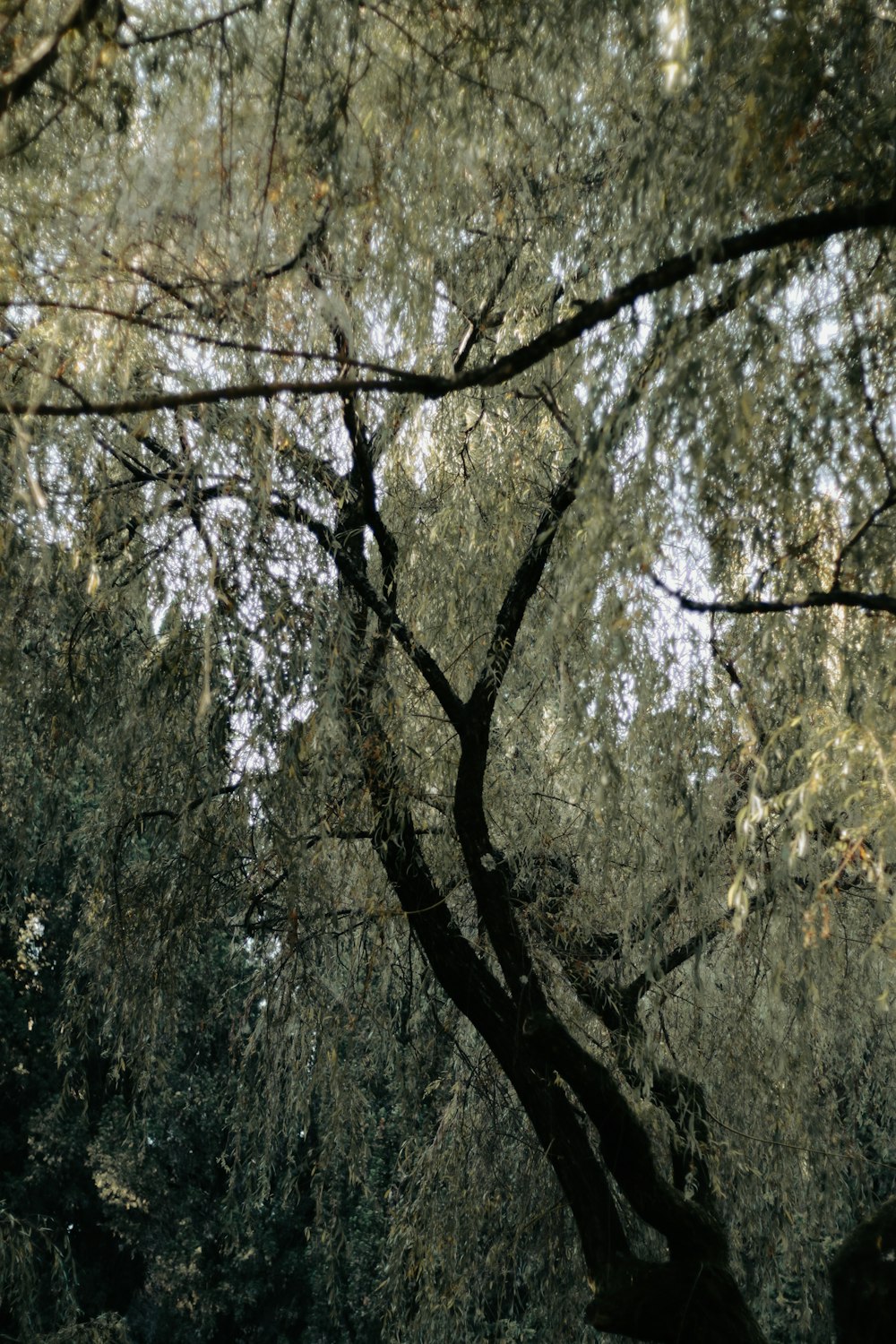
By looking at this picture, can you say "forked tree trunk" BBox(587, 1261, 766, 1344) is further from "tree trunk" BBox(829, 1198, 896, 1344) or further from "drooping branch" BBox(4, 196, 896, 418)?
"drooping branch" BBox(4, 196, 896, 418)

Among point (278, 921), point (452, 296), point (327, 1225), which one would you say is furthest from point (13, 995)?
point (452, 296)

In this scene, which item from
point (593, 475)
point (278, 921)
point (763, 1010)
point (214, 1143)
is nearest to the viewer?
point (593, 475)

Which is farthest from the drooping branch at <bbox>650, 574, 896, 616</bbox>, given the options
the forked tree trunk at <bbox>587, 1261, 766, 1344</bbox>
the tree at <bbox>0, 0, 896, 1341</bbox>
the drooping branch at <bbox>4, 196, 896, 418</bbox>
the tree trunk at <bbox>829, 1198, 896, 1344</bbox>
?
the forked tree trunk at <bbox>587, 1261, 766, 1344</bbox>

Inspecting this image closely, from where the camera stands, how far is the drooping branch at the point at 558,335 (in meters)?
1.40

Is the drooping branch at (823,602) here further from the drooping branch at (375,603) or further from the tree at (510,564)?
the drooping branch at (375,603)

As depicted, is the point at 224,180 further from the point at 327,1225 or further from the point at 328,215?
the point at 327,1225

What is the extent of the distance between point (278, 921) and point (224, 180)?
70.7 inches

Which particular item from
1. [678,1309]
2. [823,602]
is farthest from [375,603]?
[678,1309]

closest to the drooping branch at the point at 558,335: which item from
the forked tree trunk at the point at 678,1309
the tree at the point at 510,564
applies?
the tree at the point at 510,564

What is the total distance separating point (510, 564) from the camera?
3082mm

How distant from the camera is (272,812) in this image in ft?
9.14

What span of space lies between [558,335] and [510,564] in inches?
60.3

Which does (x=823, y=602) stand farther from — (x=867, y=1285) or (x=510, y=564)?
(x=867, y=1285)

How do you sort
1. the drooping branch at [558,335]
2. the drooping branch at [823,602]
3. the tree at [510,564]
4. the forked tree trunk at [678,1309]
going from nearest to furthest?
1. the drooping branch at [558,335]
2. the drooping branch at [823,602]
3. the tree at [510,564]
4. the forked tree trunk at [678,1309]
